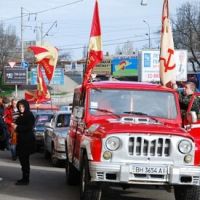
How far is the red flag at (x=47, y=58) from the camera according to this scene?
87.0 ft

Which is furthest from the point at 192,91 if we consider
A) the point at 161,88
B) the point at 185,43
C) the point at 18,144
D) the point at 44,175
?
the point at 185,43

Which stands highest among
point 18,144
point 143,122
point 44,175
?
point 143,122

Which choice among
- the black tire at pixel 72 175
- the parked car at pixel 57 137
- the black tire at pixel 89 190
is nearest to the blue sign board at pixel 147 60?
the parked car at pixel 57 137

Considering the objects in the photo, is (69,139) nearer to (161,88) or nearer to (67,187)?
(67,187)

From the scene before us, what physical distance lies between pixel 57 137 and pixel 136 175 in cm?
695

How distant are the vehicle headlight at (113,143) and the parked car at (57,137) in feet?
21.3

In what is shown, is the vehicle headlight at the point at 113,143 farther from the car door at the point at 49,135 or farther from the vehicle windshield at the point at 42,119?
the vehicle windshield at the point at 42,119

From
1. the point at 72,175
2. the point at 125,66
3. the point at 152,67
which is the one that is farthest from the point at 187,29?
the point at 72,175

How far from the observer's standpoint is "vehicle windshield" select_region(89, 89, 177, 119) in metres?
10.3

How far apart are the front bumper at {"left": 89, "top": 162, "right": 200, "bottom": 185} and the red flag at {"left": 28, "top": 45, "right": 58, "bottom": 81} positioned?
17.9 metres

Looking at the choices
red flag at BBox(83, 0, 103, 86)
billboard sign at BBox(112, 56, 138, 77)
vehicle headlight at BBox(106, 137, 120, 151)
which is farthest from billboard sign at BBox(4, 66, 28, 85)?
vehicle headlight at BBox(106, 137, 120, 151)

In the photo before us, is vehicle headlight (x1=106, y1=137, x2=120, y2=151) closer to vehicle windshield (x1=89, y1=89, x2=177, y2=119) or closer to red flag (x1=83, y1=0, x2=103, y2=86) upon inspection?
vehicle windshield (x1=89, y1=89, x2=177, y2=119)

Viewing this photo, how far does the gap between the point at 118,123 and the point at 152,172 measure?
103 cm

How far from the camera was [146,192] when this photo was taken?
1138 centimetres
